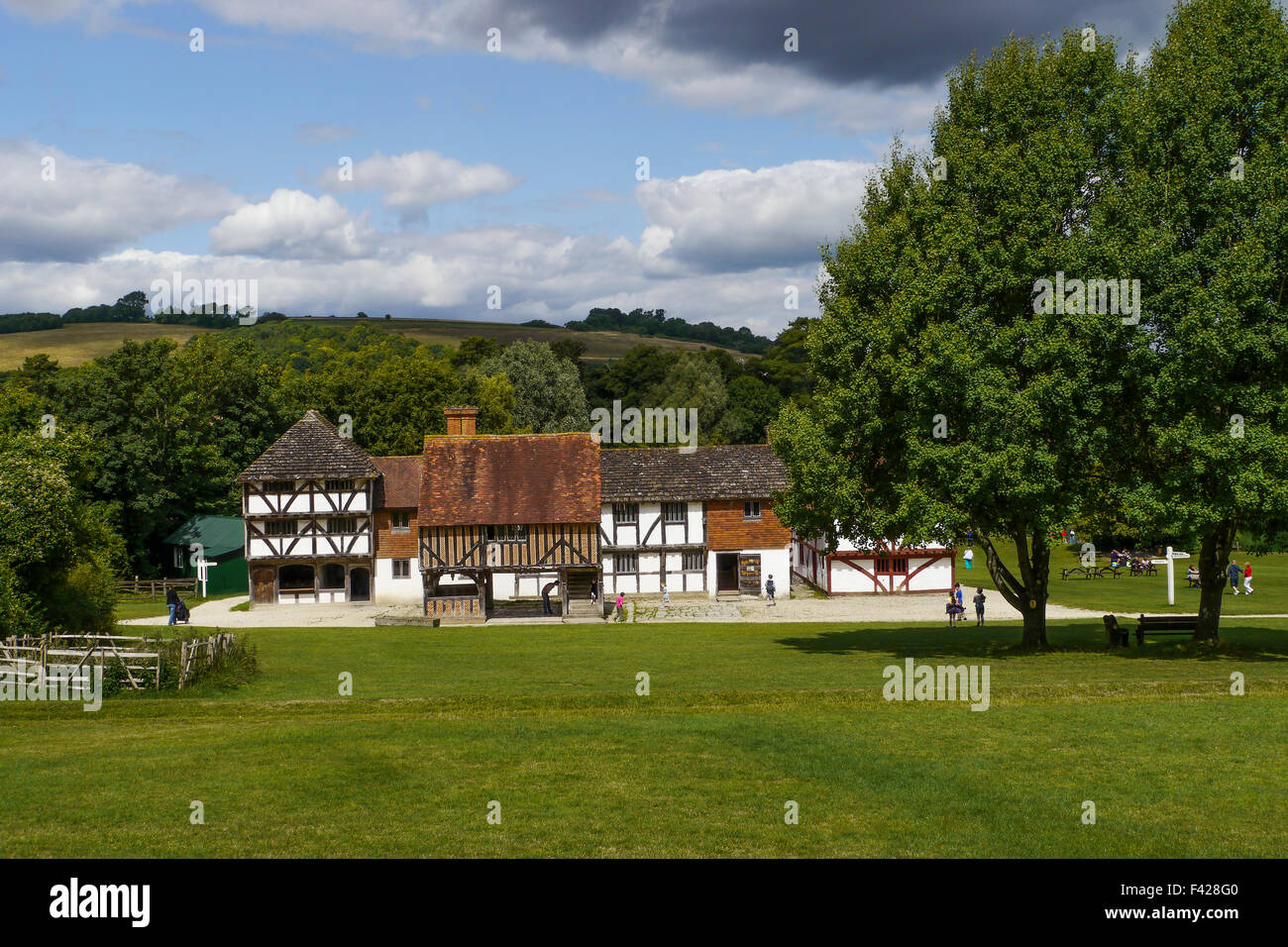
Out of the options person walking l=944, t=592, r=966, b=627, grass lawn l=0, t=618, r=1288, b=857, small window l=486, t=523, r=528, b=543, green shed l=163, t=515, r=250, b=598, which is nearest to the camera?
grass lawn l=0, t=618, r=1288, b=857

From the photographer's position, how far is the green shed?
56.8m

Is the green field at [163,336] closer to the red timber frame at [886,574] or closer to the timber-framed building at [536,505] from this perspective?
the timber-framed building at [536,505]

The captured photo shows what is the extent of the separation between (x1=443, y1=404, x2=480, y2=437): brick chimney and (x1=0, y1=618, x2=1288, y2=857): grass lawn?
26662mm

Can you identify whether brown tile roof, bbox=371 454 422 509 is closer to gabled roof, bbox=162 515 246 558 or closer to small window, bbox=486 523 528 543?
small window, bbox=486 523 528 543

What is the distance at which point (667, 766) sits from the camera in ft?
47.5

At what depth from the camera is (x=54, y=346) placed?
384 feet

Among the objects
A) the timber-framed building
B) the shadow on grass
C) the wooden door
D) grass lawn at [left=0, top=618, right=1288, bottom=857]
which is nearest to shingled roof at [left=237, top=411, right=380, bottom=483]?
the timber-framed building

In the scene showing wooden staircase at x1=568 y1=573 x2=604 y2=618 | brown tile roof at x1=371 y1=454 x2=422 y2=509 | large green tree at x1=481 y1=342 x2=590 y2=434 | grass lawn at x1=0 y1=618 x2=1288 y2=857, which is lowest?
wooden staircase at x1=568 y1=573 x2=604 y2=618

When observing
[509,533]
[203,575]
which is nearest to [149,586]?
[203,575]

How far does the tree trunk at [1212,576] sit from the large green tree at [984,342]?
380 centimetres

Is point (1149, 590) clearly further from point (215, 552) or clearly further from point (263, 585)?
point (215, 552)

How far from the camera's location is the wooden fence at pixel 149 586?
53656mm
